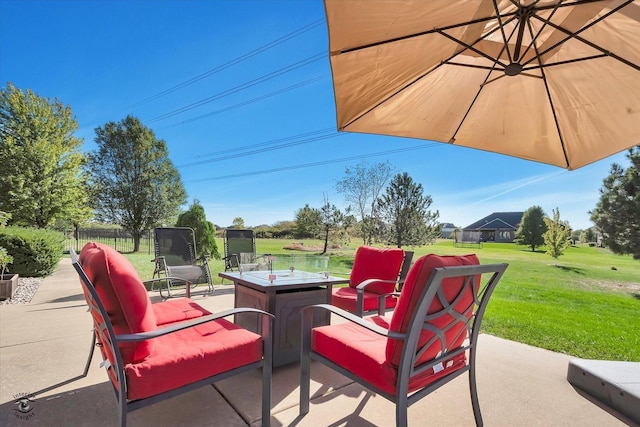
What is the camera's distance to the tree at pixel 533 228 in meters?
27.1

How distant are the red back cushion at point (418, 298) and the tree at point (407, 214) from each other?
12.0m

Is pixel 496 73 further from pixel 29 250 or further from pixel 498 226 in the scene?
pixel 498 226

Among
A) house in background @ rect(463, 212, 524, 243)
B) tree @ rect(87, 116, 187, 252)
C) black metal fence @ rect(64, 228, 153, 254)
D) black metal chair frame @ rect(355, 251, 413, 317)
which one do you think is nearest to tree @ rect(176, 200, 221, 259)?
black metal chair frame @ rect(355, 251, 413, 317)

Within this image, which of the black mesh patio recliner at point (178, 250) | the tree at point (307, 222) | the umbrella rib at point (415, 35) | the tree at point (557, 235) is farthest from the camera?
the tree at point (307, 222)

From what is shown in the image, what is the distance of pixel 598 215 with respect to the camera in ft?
36.4

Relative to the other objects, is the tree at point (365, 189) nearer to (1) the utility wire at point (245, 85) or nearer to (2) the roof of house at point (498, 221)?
(1) the utility wire at point (245, 85)

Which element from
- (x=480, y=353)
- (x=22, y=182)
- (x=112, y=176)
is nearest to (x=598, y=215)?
(x=480, y=353)

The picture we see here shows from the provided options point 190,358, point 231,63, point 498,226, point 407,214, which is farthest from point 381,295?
point 498,226

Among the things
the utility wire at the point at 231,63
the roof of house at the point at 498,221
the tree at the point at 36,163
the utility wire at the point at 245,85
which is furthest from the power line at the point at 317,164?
the roof of house at the point at 498,221

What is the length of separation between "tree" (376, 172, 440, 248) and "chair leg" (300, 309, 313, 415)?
11.8 meters

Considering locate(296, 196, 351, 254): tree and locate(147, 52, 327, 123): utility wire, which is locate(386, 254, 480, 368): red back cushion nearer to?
locate(147, 52, 327, 123): utility wire

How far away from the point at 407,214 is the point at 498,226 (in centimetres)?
3788

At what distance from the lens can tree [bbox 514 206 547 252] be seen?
27.1m

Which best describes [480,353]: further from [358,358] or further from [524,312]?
[524,312]
